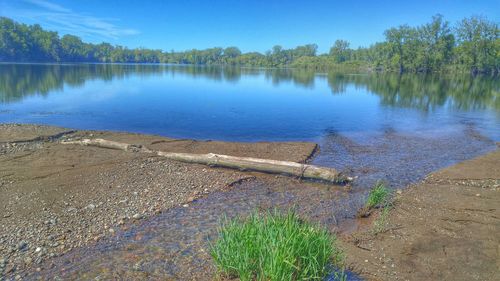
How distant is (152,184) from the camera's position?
10336 millimetres

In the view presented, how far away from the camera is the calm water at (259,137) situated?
6.54 m

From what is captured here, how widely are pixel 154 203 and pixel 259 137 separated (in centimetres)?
1074

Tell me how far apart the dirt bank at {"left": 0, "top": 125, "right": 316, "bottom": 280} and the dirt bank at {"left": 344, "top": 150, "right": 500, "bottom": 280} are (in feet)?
16.5

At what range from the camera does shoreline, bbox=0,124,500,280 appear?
638cm

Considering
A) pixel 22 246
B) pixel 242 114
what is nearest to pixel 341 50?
pixel 242 114

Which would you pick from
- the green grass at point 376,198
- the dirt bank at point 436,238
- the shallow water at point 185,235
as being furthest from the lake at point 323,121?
the shallow water at point 185,235

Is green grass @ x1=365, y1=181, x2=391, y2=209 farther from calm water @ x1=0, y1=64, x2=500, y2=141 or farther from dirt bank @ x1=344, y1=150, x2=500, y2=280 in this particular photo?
calm water @ x1=0, y1=64, x2=500, y2=141

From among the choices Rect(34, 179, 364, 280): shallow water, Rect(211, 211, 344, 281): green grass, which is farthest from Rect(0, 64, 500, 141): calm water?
Rect(211, 211, 344, 281): green grass

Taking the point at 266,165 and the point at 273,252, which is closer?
the point at 273,252

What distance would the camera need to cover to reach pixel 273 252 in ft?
15.4

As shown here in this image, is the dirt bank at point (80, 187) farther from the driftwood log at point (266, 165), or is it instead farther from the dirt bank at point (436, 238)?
the dirt bank at point (436, 238)

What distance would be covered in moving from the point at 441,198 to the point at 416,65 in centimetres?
11572

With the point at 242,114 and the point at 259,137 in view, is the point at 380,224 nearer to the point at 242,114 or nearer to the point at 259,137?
the point at 259,137

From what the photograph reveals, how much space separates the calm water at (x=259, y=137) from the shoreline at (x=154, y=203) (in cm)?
58
